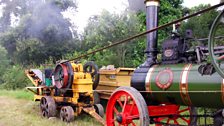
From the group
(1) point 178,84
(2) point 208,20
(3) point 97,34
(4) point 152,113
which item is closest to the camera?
(1) point 178,84

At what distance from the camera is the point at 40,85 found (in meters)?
7.69

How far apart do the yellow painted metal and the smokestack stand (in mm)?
2508

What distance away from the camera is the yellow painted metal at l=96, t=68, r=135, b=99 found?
22.8ft

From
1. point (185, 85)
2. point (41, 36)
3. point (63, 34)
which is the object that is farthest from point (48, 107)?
point (63, 34)

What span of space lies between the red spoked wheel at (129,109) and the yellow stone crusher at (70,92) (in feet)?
5.45

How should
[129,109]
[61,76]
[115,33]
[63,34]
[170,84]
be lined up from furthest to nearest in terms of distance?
[63,34], [115,33], [61,76], [129,109], [170,84]

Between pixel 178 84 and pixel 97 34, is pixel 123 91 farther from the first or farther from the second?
pixel 97 34

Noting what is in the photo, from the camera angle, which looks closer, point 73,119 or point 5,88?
point 73,119

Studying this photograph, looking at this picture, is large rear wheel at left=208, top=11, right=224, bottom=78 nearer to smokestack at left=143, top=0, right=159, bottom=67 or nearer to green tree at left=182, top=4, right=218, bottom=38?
smokestack at left=143, top=0, right=159, bottom=67

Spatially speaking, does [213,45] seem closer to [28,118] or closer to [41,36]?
[28,118]

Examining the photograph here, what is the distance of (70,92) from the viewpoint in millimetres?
6781

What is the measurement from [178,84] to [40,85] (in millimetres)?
4683

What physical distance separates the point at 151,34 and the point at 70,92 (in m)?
2.96

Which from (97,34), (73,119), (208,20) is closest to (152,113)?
(73,119)
